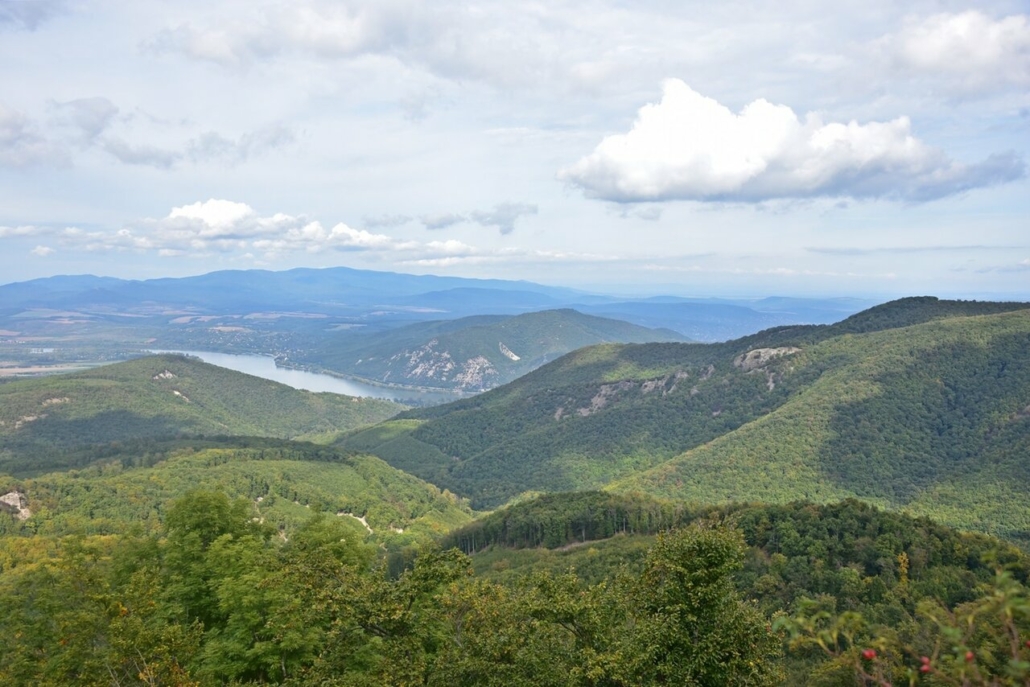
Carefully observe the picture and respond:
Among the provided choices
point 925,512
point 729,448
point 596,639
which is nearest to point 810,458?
point 729,448

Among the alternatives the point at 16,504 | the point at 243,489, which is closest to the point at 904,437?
the point at 243,489

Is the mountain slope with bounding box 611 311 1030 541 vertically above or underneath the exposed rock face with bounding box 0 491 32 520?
above

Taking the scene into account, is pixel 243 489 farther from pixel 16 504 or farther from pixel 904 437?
pixel 904 437

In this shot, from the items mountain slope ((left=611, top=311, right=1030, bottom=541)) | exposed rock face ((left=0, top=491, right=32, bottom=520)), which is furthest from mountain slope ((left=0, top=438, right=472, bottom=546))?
mountain slope ((left=611, top=311, right=1030, bottom=541))

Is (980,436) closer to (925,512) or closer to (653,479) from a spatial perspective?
(925,512)

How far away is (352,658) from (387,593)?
4.16 meters

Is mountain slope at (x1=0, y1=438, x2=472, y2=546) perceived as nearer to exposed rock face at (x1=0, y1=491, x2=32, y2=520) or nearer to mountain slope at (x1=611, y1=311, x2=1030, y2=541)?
exposed rock face at (x1=0, y1=491, x2=32, y2=520)

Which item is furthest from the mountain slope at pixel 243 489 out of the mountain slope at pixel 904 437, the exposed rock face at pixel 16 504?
the mountain slope at pixel 904 437

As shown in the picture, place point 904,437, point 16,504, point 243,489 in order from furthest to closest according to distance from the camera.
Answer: point 904,437 < point 243,489 < point 16,504

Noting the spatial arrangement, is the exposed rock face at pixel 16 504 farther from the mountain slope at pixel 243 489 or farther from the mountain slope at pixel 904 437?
the mountain slope at pixel 904 437

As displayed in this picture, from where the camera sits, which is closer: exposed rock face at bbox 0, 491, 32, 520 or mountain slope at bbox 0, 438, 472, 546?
exposed rock face at bbox 0, 491, 32, 520

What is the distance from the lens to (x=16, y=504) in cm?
11975

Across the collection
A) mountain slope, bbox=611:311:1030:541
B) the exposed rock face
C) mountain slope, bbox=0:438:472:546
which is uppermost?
mountain slope, bbox=611:311:1030:541

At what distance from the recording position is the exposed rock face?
117438 mm
